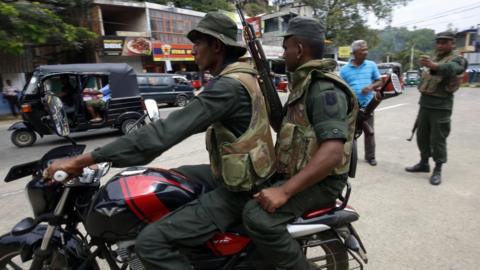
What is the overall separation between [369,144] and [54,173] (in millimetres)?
4491

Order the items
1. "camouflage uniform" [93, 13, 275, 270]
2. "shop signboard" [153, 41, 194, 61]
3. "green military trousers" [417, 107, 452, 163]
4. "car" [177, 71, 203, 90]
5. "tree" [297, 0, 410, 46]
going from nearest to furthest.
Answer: "camouflage uniform" [93, 13, 275, 270] < "green military trousers" [417, 107, 452, 163] < "car" [177, 71, 203, 90] < "shop signboard" [153, 41, 194, 61] < "tree" [297, 0, 410, 46]

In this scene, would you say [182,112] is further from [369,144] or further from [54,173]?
[369,144]

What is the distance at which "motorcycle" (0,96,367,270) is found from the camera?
5.42 feet

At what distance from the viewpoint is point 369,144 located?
5.04m

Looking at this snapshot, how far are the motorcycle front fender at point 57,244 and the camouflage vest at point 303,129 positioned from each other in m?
1.22

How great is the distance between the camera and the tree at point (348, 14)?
33.0 m

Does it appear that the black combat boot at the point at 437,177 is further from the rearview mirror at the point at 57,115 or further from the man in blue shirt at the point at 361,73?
the rearview mirror at the point at 57,115

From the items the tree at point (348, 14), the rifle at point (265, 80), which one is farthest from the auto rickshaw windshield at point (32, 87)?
the tree at point (348, 14)

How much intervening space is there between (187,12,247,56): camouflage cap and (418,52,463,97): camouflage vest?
10.4 ft

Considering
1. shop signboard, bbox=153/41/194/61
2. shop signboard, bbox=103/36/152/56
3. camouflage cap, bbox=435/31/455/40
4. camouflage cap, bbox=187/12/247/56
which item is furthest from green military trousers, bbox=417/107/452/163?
shop signboard, bbox=153/41/194/61

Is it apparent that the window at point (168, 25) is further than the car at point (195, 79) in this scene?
Yes

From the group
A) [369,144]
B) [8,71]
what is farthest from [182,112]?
[8,71]

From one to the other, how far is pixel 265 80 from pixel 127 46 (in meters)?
20.2

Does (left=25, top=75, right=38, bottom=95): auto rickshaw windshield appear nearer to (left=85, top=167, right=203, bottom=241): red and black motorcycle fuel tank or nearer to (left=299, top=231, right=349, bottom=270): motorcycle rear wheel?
(left=85, top=167, right=203, bottom=241): red and black motorcycle fuel tank
